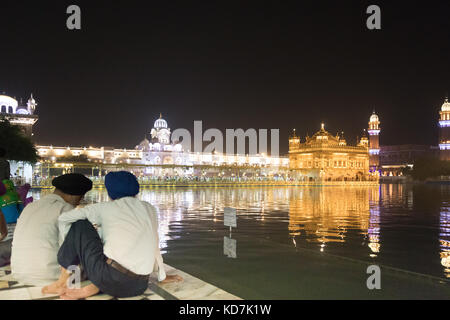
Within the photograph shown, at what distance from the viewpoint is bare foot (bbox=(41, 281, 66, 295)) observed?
177 inches

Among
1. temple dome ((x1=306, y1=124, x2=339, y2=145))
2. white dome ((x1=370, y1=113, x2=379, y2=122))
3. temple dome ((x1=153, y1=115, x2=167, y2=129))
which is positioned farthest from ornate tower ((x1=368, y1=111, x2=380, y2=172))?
temple dome ((x1=153, y1=115, x2=167, y2=129))

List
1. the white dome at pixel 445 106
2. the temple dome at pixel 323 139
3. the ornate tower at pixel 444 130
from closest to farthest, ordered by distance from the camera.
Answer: the temple dome at pixel 323 139 → the ornate tower at pixel 444 130 → the white dome at pixel 445 106

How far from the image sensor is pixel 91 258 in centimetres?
425

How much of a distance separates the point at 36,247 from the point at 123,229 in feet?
4.63

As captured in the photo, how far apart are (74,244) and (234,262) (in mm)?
3430

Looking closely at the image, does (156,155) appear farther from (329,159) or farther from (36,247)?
(36,247)

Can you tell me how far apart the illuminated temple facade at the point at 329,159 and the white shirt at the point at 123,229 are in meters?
78.4

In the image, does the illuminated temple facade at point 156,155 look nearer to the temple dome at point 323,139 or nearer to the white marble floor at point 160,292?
the temple dome at point 323,139

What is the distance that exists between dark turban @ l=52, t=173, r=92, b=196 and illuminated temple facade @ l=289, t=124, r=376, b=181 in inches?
3063

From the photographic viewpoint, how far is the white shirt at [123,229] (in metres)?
4.25

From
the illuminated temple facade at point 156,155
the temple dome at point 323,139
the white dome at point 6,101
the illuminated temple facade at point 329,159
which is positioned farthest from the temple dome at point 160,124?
the white dome at point 6,101

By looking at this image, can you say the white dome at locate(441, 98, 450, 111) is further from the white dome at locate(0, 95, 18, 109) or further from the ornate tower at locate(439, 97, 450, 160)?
the white dome at locate(0, 95, 18, 109)

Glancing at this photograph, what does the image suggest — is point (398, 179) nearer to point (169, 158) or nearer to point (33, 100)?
point (169, 158)
